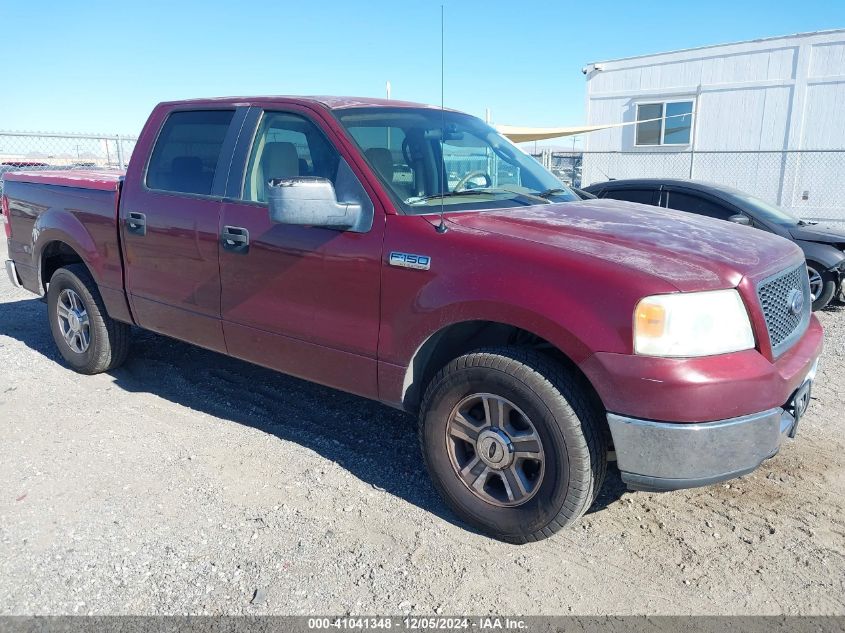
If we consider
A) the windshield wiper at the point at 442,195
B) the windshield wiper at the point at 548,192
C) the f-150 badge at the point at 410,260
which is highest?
the windshield wiper at the point at 442,195

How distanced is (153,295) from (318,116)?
169cm

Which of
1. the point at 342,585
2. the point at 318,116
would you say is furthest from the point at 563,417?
the point at 318,116

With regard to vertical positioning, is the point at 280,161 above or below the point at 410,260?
above

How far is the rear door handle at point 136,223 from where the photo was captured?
4.42 meters

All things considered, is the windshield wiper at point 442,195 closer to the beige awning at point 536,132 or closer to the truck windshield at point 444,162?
the truck windshield at point 444,162

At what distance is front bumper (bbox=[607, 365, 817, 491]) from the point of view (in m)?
2.61

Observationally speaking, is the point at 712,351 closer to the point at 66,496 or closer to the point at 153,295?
the point at 66,496

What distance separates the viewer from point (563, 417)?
9.12ft

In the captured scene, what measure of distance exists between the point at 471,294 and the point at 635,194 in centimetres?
601

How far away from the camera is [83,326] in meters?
5.23

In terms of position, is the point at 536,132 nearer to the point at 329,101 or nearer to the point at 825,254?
the point at 825,254

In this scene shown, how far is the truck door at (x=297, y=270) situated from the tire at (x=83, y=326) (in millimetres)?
1526

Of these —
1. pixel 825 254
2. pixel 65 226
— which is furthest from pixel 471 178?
pixel 825 254

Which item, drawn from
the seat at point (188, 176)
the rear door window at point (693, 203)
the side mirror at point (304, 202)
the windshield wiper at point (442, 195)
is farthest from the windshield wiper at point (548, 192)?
the rear door window at point (693, 203)
